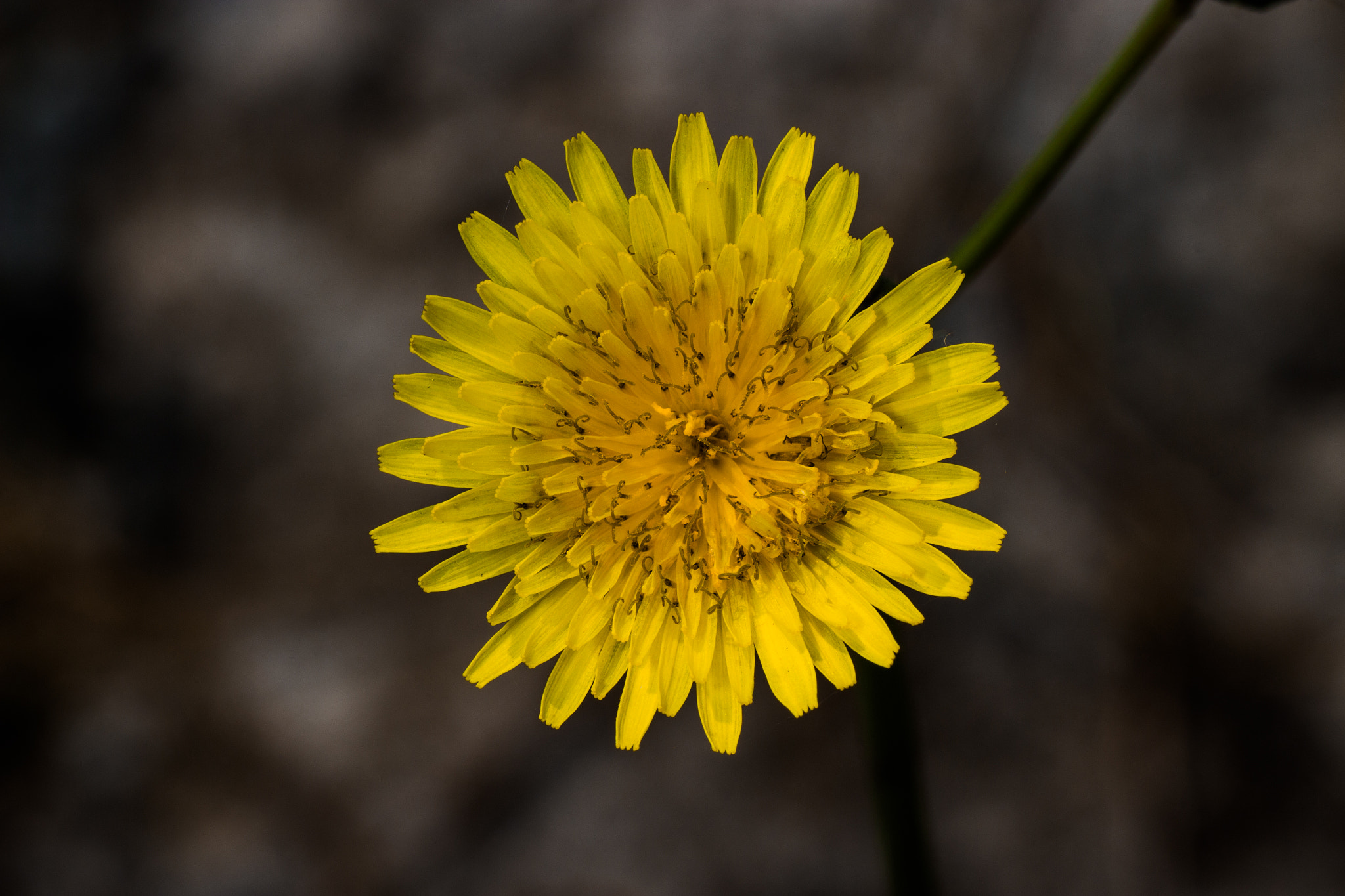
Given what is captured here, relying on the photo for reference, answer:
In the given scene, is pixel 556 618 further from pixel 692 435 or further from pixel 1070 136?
pixel 1070 136

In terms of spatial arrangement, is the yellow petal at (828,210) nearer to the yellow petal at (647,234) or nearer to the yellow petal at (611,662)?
the yellow petal at (647,234)

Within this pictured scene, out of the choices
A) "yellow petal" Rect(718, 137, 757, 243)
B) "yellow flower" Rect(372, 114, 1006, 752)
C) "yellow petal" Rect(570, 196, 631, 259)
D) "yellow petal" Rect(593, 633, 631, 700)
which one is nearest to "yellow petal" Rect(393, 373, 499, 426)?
"yellow flower" Rect(372, 114, 1006, 752)

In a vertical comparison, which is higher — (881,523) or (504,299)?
(504,299)

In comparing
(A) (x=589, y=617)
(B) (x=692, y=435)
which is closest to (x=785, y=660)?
(A) (x=589, y=617)

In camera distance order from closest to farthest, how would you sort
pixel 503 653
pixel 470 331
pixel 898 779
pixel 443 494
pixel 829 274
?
pixel 829 274, pixel 470 331, pixel 503 653, pixel 898 779, pixel 443 494

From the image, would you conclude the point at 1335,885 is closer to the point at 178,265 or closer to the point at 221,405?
the point at 221,405
